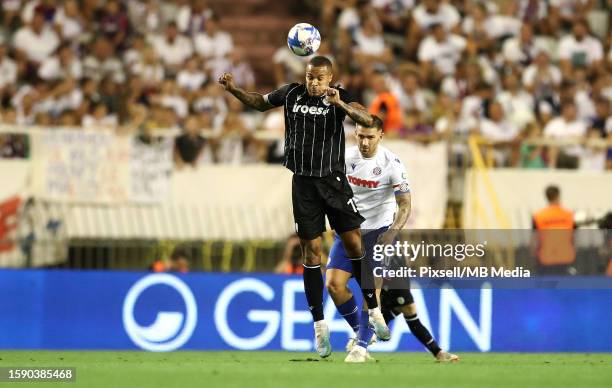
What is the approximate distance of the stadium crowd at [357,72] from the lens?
20.9 metres

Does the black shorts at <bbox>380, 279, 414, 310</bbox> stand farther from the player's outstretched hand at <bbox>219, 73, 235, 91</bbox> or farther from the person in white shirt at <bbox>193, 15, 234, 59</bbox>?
the person in white shirt at <bbox>193, 15, 234, 59</bbox>

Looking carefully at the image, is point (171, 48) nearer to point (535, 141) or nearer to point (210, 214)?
point (210, 214)

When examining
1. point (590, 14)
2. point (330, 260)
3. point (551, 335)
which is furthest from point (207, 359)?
point (590, 14)

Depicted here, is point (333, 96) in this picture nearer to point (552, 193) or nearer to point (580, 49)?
point (552, 193)

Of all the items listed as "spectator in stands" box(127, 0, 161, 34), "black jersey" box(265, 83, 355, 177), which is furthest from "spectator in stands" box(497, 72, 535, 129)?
"black jersey" box(265, 83, 355, 177)

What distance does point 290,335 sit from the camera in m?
17.6

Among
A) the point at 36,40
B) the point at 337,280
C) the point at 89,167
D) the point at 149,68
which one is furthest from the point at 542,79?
the point at 337,280

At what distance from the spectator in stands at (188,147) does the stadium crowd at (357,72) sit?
21mm

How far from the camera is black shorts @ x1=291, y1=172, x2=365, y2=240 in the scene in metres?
13.3

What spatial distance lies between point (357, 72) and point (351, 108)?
33.3 ft

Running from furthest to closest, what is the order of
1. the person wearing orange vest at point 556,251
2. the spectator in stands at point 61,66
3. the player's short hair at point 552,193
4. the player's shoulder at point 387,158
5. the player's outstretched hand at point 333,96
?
the spectator in stands at point 61,66
the player's short hair at point 552,193
the person wearing orange vest at point 556,251
the player's shoulder at point 387,158
the player's outstretched hand at point 333,96

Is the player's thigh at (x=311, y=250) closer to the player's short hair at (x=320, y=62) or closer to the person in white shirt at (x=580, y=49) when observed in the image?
the player's short hair at (x=320, y=62)

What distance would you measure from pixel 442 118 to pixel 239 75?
3569 mm

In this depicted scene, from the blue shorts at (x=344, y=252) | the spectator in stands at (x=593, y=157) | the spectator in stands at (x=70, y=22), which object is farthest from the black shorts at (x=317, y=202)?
the spectator in stands at (x=70, y=22)
